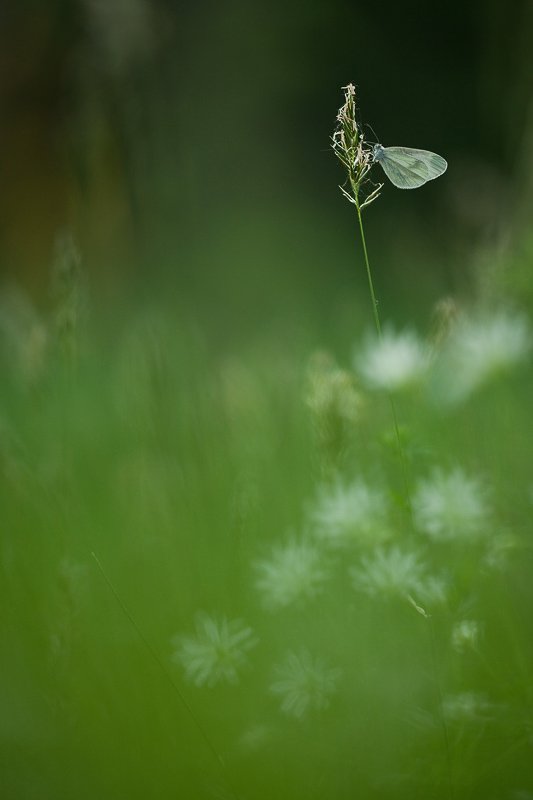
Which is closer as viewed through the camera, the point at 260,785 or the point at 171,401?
the point at 260,785

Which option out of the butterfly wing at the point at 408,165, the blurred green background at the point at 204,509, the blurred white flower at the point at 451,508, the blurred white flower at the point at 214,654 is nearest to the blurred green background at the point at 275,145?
the blurred green background at the point at 204,509

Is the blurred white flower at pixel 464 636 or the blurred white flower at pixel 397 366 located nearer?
the blurred white flower at pixel 464 636

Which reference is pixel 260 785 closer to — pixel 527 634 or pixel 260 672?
pixel 260 672

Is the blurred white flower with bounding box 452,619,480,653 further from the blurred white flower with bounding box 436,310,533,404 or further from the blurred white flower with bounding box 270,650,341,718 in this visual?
the blurred white flower with bounding box 436,310,533,404

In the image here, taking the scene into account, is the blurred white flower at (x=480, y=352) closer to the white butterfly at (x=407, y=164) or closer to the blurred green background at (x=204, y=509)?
the blurred green background at (x=204, y=509)

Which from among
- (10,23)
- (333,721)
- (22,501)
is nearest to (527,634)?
(333,721)

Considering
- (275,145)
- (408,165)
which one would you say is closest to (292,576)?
(408,165)
